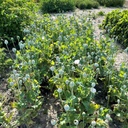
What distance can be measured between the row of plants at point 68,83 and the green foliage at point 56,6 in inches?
184

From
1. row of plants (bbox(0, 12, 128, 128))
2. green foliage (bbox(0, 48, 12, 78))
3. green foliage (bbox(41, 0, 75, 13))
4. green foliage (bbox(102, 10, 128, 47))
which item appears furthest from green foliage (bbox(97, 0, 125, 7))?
green foliage (bbox(0, 48, 12, 78))

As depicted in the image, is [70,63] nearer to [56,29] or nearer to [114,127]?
[114,127]

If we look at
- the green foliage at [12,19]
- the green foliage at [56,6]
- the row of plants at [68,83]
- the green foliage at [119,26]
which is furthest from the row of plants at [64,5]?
the row of plants at [68,83]

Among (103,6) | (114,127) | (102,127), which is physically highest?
(102,127)

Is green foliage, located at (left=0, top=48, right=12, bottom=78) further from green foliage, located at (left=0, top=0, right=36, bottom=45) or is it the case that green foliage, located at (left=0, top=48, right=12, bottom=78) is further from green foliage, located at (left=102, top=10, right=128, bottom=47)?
green foliage, located at (left=102, top=10, right=128, bottom=47)

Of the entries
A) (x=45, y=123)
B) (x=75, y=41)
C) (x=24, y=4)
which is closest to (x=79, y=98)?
(x=45, y=123)

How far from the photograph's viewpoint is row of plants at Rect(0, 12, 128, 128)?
3082 mm

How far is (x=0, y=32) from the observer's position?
224 inches

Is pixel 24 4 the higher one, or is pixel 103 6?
pixel 24 4

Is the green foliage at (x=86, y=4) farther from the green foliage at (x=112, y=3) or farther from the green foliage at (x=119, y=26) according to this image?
the green foliage at (x=119, y=26)

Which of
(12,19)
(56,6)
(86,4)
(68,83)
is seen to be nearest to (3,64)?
(12,19)

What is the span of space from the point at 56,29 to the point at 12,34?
1.26m

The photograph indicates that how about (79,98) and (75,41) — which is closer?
(79,98)

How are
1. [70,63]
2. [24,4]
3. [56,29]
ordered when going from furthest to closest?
[24,4] < [56,29] < [70,63]
